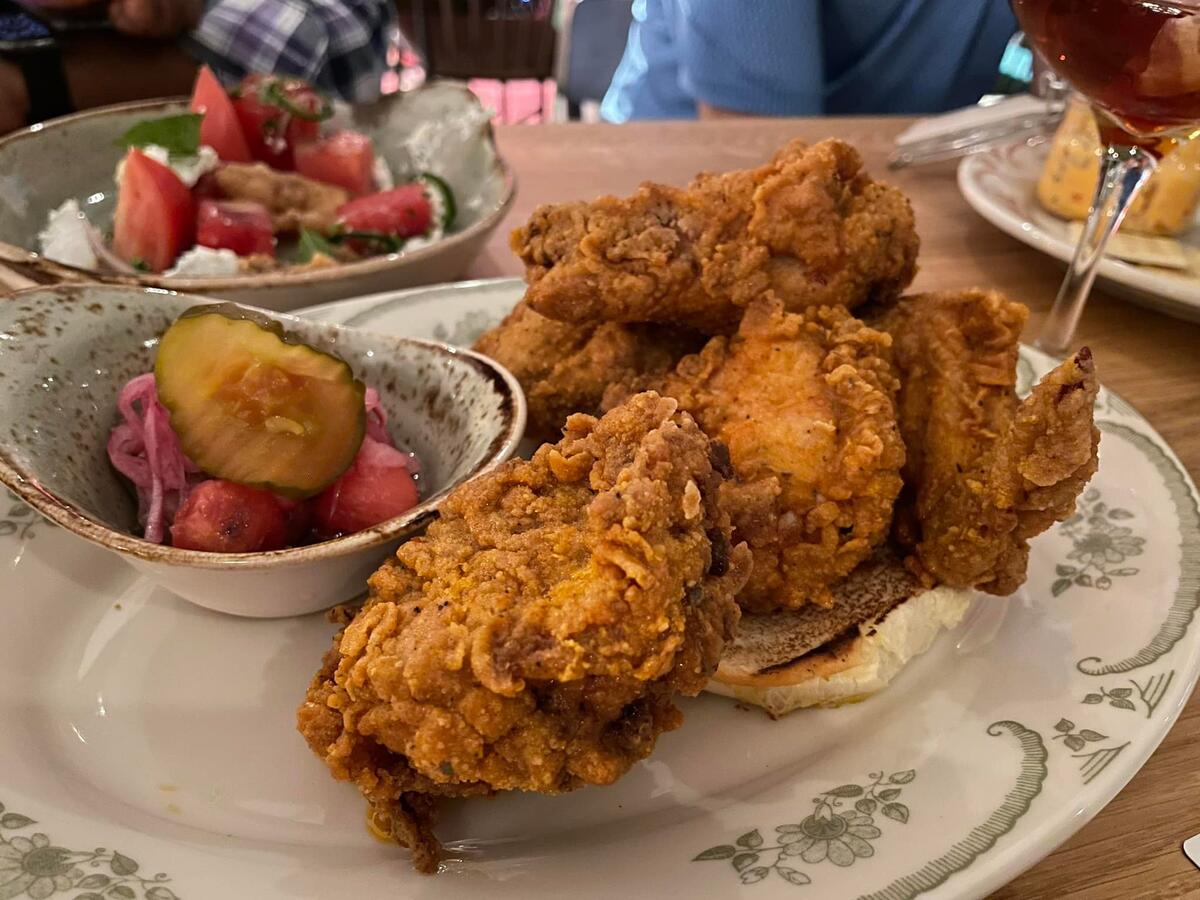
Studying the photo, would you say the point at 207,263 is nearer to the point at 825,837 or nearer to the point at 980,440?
the point at 980,440

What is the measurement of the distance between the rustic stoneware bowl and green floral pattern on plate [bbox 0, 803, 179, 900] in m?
1.43

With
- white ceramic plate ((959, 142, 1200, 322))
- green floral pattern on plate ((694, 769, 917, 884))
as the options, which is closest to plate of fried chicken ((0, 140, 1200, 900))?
green floral pattern on plate ((694, 769, 917, 884))

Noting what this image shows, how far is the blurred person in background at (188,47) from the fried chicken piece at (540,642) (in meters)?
4.64

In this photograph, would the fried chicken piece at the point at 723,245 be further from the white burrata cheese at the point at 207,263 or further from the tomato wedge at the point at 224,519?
the white burrata cheese at the point at 207,263

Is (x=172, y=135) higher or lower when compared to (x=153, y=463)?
lower

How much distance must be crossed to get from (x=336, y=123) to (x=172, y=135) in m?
0.73

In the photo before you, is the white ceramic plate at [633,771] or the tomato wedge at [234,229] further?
the tomato wedge at [234,229]

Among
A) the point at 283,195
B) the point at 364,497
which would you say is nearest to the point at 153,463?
the point at 364,497

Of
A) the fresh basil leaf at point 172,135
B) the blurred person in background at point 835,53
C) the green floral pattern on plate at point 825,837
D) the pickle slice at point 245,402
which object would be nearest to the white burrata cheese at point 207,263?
the fresh basil leaf at point 172,135

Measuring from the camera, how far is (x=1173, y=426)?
8.11 feet

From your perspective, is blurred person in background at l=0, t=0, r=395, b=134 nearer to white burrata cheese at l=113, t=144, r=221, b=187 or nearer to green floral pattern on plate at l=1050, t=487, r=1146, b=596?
white burrata cheese at l=113, t=144, r=221, b=187

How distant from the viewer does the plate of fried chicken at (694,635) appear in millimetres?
1238

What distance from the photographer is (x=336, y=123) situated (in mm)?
3936

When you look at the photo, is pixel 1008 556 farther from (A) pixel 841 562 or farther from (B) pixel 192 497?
(B) pixel 192 497
